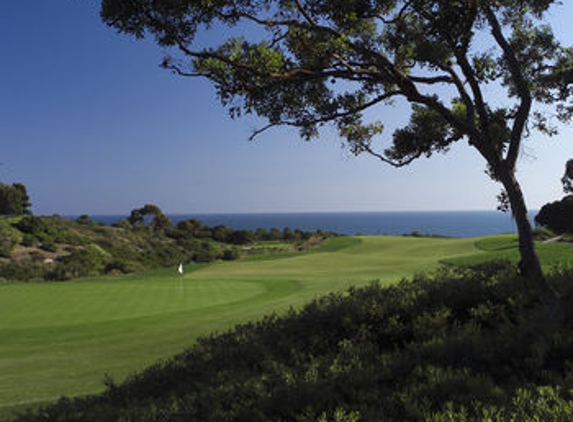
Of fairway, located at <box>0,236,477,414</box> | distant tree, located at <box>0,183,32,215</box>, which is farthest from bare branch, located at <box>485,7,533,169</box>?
distant tree, located at <box>0,183,32,215</box>

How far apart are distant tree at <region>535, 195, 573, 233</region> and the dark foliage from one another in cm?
2476

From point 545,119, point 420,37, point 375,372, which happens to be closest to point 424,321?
point 375,372

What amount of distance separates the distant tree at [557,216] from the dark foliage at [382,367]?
81.2ft

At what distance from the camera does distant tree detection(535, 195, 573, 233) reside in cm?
2897

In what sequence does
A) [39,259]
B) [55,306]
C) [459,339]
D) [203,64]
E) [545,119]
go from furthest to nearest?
[39,259] < [55,306] < [545,119] < [203,64] < [459,339]

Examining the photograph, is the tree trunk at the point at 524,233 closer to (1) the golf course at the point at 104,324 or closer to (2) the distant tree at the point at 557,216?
(1) the golf course at the point at 104,324

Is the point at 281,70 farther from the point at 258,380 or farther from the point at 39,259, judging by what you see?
the point at 39,259

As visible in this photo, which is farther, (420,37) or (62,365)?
(62,365)

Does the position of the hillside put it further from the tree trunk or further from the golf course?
the tree trunk

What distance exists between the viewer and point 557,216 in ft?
96.5

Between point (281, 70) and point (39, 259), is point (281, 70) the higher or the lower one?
the higher one

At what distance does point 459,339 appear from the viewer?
5.18 meters

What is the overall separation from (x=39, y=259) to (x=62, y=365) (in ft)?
136

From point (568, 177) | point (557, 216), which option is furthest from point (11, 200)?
point (568, 177)
